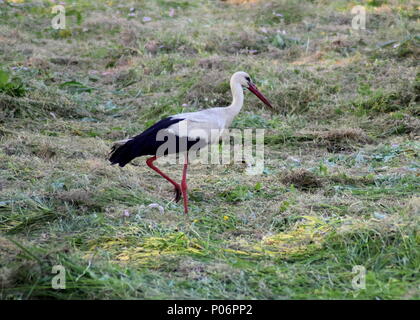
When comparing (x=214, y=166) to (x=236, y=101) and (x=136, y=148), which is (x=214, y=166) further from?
(x=136, y=148)

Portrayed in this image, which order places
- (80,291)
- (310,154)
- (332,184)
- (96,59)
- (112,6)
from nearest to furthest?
1. (80,291)
2. (332,184)
3. (310,154)
4. (96,59)
5. (112,6)

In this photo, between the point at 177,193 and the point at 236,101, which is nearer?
the point at 177,193

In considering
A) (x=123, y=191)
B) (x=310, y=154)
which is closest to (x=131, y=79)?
(x=310, y=154)

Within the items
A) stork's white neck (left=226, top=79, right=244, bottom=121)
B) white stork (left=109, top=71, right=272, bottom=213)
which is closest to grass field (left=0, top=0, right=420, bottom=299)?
white stork (left=109, top=71, right=272, bottom=213)

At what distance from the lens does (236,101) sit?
20.4 ft

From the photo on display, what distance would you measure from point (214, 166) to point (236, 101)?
2.71ft

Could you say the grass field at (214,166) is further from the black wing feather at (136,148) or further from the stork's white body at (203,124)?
the stork's white body at (203,124)

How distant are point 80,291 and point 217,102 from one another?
5.11 meters

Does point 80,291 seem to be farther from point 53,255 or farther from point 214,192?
point 214,192

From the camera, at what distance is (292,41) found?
10.8 metres

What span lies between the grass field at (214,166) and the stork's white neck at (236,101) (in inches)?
24.6

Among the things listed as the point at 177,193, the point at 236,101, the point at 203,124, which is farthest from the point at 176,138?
the point at 236,101

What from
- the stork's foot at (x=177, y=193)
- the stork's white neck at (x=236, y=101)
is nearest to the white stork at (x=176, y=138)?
the stork's foot at (x=177, y=193)

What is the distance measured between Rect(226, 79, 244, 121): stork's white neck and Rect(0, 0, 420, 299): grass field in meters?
0.63
